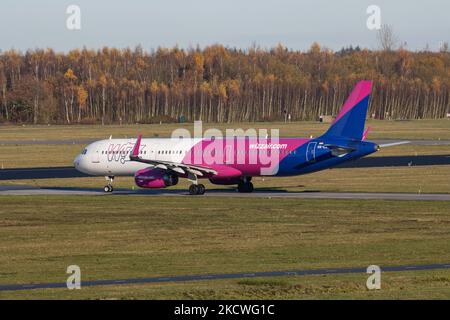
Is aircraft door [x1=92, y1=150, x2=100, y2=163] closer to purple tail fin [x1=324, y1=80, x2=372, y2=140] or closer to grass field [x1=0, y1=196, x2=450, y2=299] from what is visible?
grass field [x1=0, y1=196, x2=450, y2=299]

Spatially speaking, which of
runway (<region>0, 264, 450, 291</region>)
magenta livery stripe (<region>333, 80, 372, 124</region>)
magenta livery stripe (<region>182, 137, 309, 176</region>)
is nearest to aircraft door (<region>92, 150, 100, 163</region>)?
magenta livery stripe (<region>182, 137, 309, 176</region>)

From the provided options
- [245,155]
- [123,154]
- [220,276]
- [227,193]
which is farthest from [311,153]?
[220,276]

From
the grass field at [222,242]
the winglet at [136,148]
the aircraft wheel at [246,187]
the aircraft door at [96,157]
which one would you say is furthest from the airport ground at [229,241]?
the aircraft door at [96,157]

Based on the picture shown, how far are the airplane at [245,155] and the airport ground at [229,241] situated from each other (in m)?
3.29

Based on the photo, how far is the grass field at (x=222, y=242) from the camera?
2898 cm

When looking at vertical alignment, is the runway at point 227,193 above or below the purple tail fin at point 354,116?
below

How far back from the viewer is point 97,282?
100 ft

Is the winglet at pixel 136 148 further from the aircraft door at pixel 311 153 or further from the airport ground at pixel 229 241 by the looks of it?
the aircraft door at pixel 311 153

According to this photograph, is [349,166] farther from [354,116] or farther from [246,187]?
[354,116]

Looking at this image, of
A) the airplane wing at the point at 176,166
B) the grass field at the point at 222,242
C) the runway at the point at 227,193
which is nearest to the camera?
the grass field at the point at 222,242

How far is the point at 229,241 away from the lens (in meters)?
41.5

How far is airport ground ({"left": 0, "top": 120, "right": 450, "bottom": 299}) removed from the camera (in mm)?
29109

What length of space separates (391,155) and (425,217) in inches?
2065

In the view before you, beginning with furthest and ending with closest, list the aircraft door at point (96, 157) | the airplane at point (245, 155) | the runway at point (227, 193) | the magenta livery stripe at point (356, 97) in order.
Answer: the aircraft door at point (96, 157), the magenta livery stripe at point (356, 97), the airplane at point (245, 155), the runway at point (227, 193)
